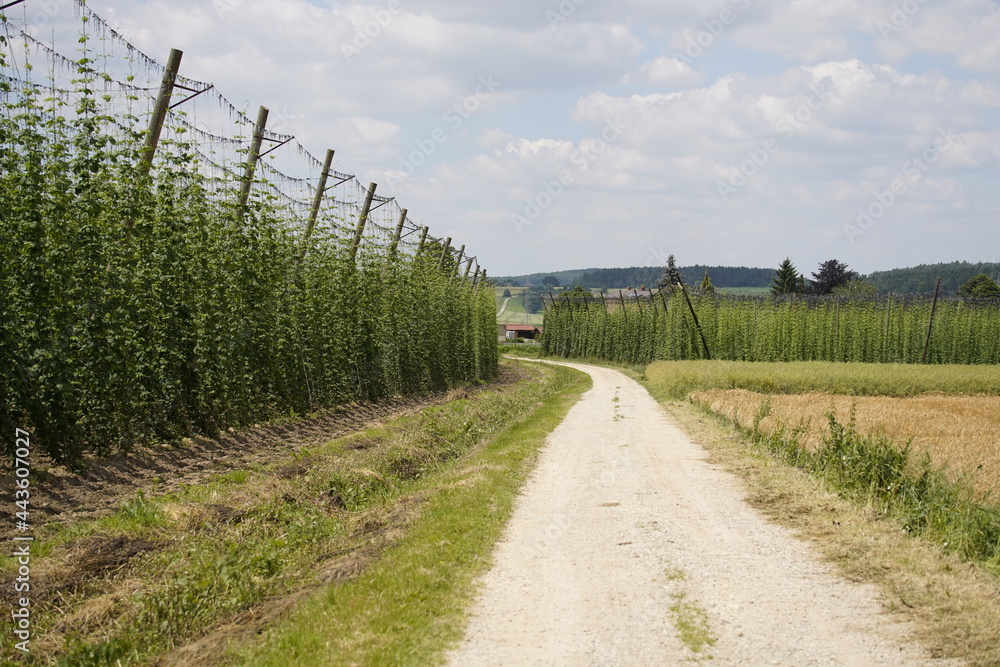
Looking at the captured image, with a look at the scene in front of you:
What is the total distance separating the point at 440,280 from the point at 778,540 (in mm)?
20346

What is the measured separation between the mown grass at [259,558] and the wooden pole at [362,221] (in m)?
7.77

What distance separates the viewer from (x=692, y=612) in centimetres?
574

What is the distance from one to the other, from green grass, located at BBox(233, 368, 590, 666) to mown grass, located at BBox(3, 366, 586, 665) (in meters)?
0.02

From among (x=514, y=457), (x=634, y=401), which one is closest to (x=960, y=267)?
(x=634, y=401)

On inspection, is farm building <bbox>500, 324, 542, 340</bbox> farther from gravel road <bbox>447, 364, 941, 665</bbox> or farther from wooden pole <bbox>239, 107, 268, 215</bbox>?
gravel road <bbox>447, 364, 941, 665</bbox>

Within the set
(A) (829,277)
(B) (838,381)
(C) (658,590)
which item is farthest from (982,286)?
(C) (658,590)

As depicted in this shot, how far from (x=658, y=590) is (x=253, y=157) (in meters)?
10.6

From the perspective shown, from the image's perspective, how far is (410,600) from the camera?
608 cm

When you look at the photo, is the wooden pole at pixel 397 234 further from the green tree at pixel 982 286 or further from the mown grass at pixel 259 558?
the green tree at pixel 982 286

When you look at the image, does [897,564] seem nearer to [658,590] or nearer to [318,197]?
[658,590]

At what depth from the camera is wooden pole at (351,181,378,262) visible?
19.3m

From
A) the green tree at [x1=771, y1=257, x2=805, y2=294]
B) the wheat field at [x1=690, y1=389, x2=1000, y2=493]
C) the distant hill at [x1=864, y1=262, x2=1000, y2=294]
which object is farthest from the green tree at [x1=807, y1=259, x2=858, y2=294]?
the wheat field at [x1=690, y1=389, x2=1000, y2=493]

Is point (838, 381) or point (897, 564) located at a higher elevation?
point (838, 381)

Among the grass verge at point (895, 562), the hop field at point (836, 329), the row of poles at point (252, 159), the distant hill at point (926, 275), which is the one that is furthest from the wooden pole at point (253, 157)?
the distant hill at point (926, 275)
